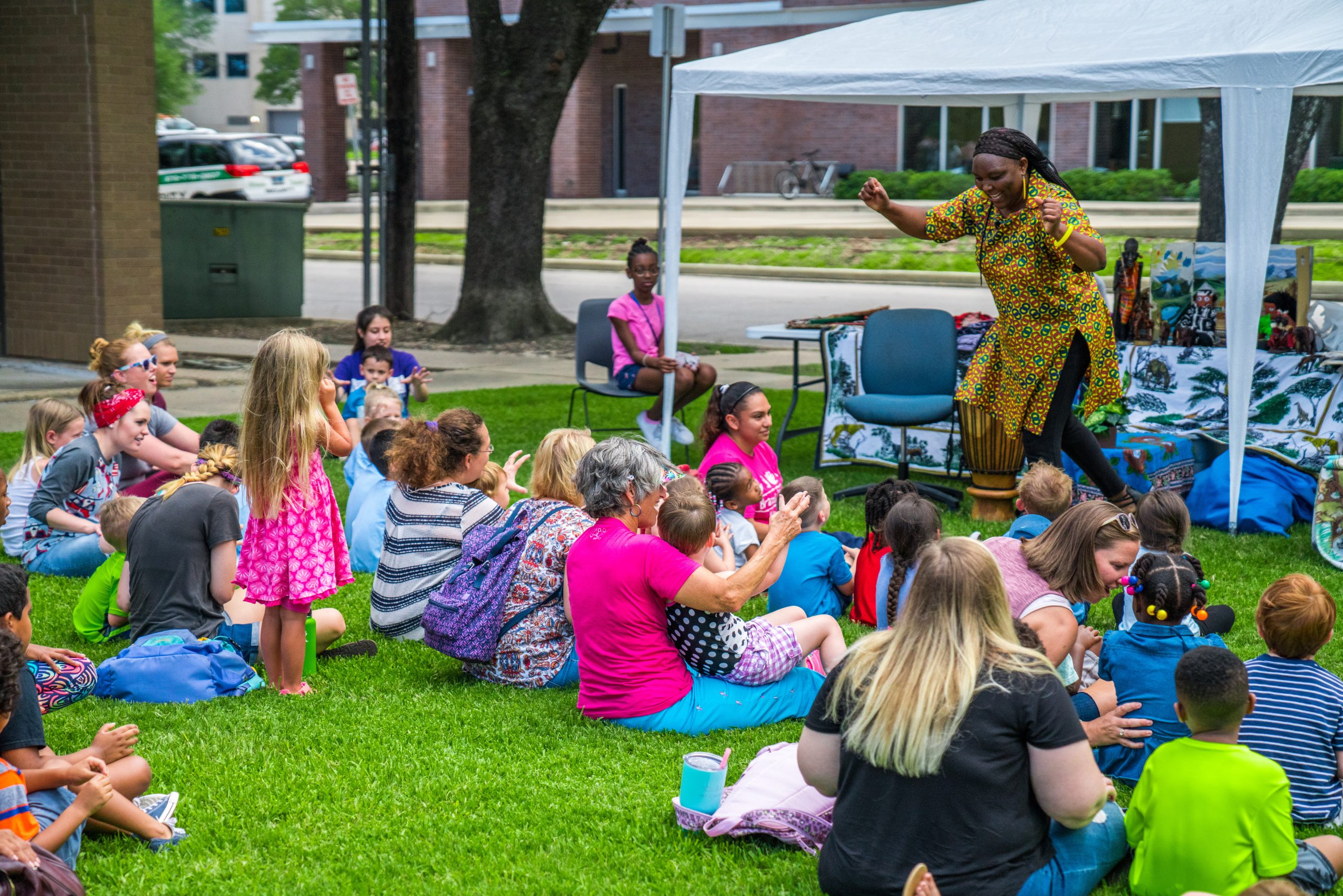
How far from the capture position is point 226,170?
28688 millimetres

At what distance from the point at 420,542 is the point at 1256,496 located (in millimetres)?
4274

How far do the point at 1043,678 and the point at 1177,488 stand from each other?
16.3 ft

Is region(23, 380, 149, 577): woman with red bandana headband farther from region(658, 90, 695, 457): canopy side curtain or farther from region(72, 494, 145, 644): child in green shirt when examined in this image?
region(658, 90, 695, 457): canopy side curtain

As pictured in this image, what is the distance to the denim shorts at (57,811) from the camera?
317 centimetres

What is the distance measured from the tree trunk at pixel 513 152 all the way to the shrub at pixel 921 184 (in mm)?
14486

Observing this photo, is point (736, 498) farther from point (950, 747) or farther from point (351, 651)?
point (950, 747)

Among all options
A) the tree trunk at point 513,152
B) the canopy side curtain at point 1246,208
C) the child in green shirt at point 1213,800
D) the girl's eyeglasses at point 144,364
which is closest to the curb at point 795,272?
the tree trunk at point 513,152

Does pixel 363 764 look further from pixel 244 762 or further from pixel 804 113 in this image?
pixel 804 113

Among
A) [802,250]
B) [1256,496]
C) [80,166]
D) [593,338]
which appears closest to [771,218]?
[802,250]

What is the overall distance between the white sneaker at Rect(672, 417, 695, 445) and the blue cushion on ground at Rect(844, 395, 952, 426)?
1.28 metres

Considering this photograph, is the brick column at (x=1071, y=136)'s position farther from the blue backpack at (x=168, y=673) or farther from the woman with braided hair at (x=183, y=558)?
the blue backpack at (x=168, y=673)

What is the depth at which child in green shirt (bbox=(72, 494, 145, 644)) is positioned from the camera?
507 cm

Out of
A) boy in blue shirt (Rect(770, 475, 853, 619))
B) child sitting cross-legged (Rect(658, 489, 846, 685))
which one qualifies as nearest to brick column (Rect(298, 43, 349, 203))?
boy in blue shirt (Rect(770, 475, 853, 619))

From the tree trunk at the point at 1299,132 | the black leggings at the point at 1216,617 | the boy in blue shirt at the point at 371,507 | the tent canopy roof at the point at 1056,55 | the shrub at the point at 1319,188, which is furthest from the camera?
the shrub at the point at 1319,188
